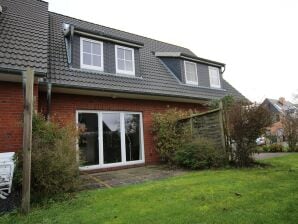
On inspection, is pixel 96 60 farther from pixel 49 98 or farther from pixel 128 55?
pixel 49 98

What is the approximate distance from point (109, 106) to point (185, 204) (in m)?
6.59

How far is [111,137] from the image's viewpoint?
10.7 m

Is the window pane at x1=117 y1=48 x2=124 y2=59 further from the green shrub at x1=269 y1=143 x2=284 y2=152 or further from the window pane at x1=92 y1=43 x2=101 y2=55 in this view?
the green shrub at x1=269 y1=143 x2=284 y2=152

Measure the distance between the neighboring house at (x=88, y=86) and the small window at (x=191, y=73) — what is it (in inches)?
26.6

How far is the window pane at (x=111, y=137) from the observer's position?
10.4 m

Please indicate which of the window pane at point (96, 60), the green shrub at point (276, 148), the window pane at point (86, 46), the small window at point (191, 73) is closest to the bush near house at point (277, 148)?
the green shrub at point (276, 148)

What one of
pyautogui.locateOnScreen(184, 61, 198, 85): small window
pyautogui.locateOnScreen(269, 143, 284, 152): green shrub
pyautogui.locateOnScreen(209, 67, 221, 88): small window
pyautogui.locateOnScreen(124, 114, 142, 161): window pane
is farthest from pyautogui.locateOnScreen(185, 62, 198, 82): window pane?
pyautogui.locateOnScreen(269, 143, 284, 152): green shrub

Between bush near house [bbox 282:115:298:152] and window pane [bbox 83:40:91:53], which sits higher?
window pane [bbox 83:40:91:53]

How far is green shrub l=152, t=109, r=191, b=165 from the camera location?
1101 cm

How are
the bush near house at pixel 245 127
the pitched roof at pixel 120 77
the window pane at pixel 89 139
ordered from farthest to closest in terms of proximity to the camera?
the window pane at pixel 89 139, the pitched roof at pixel 120 77, the bush near house at pixel 245 127

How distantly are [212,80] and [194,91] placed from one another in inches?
122

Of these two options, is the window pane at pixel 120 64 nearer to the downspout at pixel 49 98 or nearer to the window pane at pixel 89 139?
the window pane at pixel 89 139

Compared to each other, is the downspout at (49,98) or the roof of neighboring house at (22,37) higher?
the roof of neighboring house at (22,37)

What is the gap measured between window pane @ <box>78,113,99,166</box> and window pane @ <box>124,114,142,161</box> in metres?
1.51
